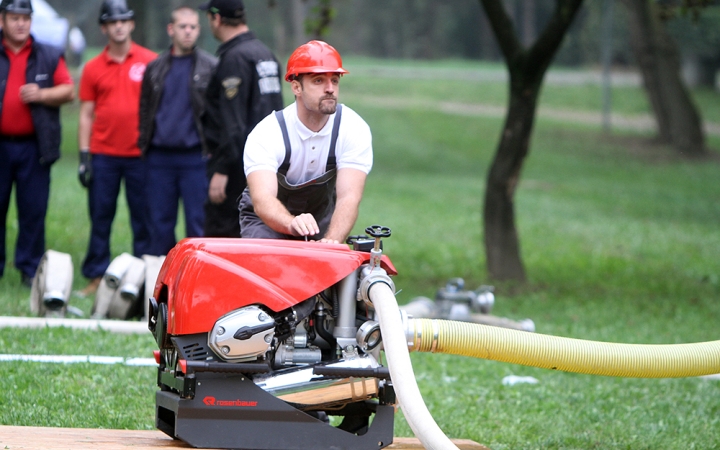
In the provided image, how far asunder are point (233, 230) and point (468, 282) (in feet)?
14.3

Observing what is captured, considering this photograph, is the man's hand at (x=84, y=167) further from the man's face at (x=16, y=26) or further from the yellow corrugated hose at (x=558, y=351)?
the yellow corrugated hose at (x=558, y=351)

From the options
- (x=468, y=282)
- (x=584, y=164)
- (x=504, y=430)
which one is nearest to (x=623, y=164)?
(x=584, y=164)

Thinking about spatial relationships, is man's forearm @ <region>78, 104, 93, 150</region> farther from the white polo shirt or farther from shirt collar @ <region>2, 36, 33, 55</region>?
the white polo shirt

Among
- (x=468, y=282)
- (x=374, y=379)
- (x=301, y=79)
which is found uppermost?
(x=301, y=79)

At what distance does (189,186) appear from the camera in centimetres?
828

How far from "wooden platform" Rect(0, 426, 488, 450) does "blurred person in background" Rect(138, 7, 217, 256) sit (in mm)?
3721

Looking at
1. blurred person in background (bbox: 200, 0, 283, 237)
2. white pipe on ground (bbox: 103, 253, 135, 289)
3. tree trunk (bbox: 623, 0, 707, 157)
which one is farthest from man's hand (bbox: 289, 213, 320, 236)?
tree trunk (bbox: 623, 0, 707, 157)

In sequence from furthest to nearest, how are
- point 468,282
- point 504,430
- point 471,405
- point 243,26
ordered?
point 468,282, point 243,26, point 471,405, point 504,430

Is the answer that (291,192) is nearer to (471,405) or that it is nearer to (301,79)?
(301,79)

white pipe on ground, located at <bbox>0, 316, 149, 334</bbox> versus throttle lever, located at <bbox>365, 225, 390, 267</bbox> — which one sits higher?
throttle lever, located at <bbox>365, 225, 390, 267</bbox>

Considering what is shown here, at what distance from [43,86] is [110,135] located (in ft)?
2.36

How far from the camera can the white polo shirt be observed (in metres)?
4.69

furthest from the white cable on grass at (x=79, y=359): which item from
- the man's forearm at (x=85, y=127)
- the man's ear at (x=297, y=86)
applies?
the man's forearm at (x=85, y=127)

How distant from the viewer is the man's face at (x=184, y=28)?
8.12 metres
